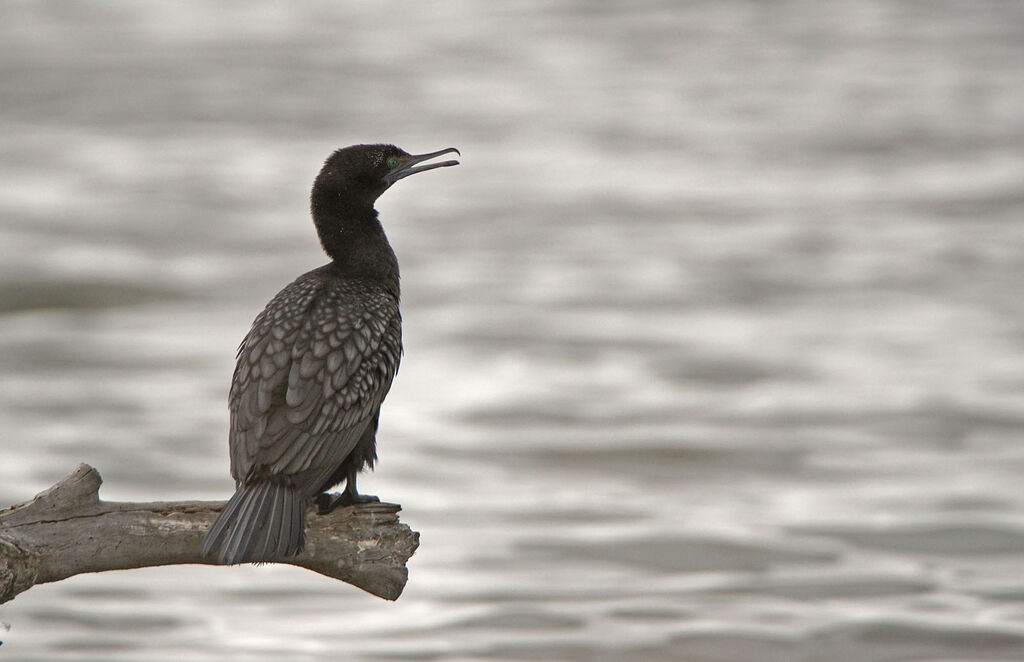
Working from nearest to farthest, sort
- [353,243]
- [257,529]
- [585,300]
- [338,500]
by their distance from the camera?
[257,529]
[338,500]
[353,243]
[585,300]

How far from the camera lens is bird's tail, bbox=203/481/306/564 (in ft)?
19.9

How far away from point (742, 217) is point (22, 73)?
37.6ft

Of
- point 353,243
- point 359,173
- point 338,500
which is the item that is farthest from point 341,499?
point 359,173

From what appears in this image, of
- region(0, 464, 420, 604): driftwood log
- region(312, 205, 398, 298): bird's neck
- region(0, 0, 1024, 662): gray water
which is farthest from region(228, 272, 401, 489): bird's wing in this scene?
region(0, 0, 1024, 662): gray water

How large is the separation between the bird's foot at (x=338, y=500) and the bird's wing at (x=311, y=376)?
13 centimetres

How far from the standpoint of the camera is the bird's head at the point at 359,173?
7.72m

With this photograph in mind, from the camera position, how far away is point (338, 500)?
6.70 m

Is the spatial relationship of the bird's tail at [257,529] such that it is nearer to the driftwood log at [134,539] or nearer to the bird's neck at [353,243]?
the driftwood log at [134,539]

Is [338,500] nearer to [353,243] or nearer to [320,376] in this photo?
[320,376]

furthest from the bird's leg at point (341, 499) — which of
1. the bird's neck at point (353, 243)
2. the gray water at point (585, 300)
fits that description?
the gray water at point (585, 300)

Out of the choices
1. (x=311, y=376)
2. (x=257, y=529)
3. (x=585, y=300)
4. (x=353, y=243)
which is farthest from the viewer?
(x=585, y=300)

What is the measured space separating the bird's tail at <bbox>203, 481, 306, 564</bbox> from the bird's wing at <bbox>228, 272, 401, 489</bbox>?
197mm

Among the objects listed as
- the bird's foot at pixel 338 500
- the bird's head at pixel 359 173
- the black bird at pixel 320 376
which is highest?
the bird's head at pixel 359 173

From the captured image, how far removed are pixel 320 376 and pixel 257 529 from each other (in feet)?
3.24
